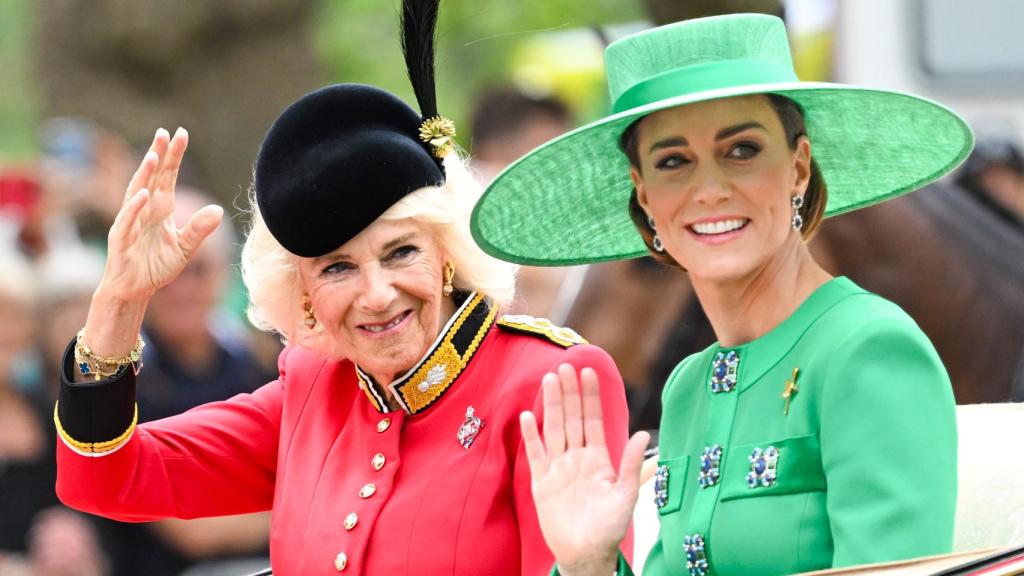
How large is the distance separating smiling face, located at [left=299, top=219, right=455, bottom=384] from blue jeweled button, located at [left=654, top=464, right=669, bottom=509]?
56cm

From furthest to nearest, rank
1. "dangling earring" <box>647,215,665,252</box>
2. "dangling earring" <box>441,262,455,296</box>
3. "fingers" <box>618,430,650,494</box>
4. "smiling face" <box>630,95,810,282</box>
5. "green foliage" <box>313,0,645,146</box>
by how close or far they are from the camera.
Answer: "green foliage" <box>313,0,645,146</box>
"dangling earring" <box>441,262,455,296</box>
"dangling earring" <box>647,215,665,252</box>
"smiling face" <box>630,95,810,282</box>
"fingers" <box>618,430,650,494</box>

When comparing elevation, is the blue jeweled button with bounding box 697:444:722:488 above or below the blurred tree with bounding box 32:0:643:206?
above

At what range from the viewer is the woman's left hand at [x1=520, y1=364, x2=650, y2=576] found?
2.53 m

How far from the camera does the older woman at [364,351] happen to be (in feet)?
9.98

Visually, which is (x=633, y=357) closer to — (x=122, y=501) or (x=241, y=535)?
(x=241, y=535)

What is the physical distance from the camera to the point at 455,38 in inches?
261

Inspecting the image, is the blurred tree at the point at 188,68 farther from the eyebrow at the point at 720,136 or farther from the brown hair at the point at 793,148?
the eyebrow at the point at 720,136

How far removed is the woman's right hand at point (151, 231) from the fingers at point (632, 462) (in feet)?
3.24

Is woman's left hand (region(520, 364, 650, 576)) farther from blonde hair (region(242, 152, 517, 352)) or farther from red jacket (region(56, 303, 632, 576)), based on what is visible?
blonde hair (region(242, 152, 517, 352))

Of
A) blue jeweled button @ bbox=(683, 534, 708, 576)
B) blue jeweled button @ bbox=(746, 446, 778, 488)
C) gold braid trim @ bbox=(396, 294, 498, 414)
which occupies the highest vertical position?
blue jeweled button @ bbox=(746, 446, 778, 488)

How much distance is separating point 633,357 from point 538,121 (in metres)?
0.93

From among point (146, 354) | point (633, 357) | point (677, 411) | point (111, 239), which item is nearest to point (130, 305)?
point (111, 239)

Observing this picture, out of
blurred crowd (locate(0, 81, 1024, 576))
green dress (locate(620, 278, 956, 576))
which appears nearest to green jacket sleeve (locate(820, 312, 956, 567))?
green dress (locate(620, 278, 956, 576))

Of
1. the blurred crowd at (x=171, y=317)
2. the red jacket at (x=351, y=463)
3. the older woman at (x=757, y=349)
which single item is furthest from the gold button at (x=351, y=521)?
the blurred crowd at (x=171, y=317)
